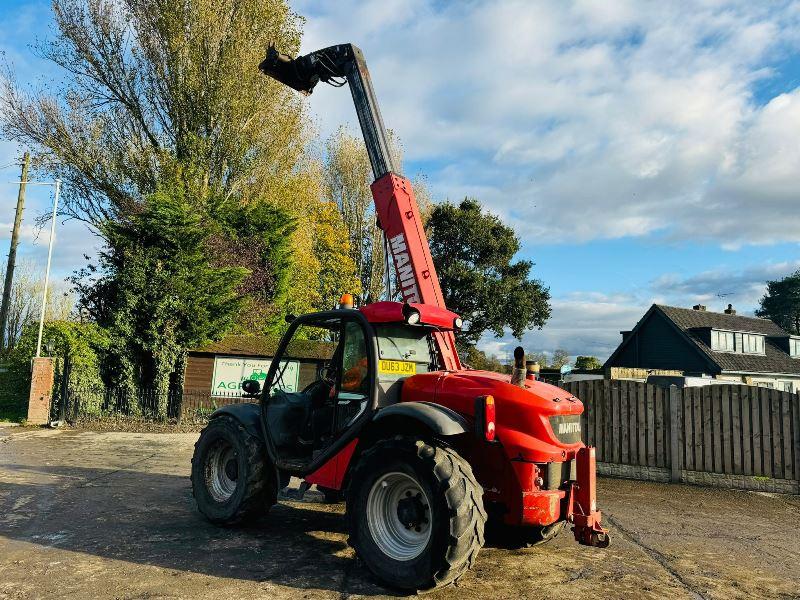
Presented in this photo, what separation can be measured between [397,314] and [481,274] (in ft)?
88.0

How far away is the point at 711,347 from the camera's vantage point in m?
31.2

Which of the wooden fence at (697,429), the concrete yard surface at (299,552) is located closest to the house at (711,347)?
the wooden fence at (697,429)

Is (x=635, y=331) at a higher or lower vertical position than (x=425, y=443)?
higher

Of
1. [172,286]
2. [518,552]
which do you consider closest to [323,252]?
[172,286]

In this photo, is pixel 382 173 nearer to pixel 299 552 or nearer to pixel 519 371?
pixel 519 371

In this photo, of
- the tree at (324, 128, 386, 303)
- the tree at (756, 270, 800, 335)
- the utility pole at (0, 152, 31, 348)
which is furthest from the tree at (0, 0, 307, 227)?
the tree at (756, 270, 800, 335)

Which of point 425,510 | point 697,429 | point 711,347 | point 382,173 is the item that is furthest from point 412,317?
point 711,347

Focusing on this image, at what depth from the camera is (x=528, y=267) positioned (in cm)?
3319

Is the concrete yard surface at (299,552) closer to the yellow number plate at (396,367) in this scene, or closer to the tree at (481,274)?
the yellow number plate at (396,367)

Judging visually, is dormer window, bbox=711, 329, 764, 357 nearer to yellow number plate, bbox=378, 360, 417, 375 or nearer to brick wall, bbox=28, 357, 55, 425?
brick wall, bbox=28, 357, 55, 425

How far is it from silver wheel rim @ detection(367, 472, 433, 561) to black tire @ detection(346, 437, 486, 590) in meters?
0.01

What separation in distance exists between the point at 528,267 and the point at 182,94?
20063 millimetres

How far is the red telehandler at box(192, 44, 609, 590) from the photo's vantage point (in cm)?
420

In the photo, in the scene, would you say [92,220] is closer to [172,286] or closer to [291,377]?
[172,286]
